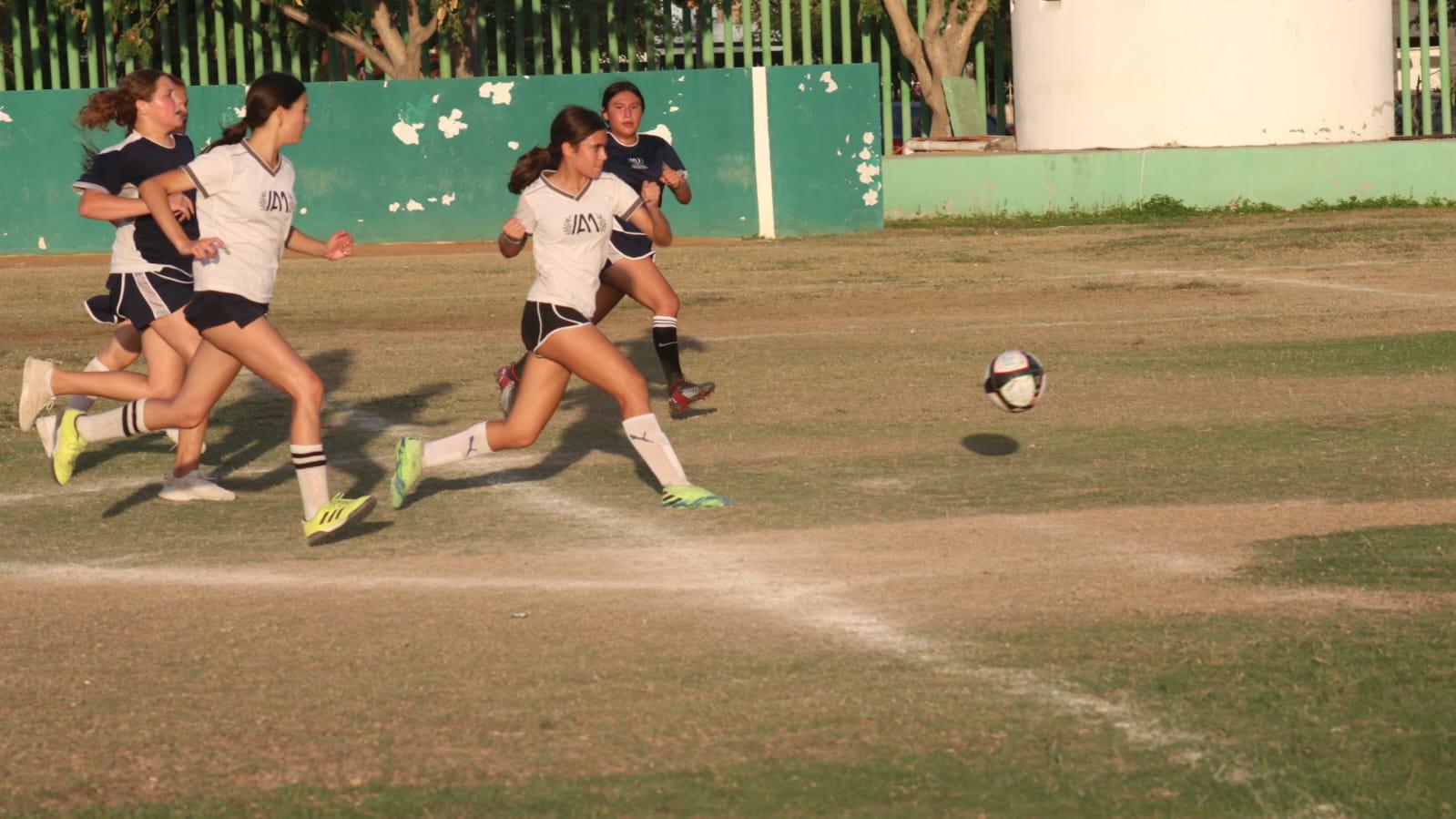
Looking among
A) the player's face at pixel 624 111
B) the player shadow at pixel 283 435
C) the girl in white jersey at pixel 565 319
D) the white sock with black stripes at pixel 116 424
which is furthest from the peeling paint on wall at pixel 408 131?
the girl in white jersey at pixel 565 319

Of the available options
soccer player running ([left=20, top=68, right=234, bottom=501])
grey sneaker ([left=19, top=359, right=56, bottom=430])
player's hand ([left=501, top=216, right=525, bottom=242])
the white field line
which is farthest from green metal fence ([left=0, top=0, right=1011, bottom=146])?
the white field line

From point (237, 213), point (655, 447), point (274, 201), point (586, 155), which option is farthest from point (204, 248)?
point (655, 447)

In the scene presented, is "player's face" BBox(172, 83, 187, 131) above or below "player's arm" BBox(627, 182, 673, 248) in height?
above

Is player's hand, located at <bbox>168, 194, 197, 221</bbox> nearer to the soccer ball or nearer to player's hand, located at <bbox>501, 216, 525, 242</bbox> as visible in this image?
player's hand, located at <bbox>501, 216, 525, 242</bbox>

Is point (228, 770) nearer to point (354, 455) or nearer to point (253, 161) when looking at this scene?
point (253, 161)

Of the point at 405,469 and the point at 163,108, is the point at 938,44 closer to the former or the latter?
the point at 163,108

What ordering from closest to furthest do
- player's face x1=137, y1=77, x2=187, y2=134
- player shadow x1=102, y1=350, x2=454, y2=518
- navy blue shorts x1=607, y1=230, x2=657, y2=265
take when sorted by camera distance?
player's face x1=137, y1=77, x2=187, y2=134
player shadow x1=102, y1=350, x2=454, y2=518
navy blue shorts x1=607, y1=230, x2=657, y2=265

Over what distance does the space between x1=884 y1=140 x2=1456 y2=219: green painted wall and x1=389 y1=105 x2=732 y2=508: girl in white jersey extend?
58.2ft

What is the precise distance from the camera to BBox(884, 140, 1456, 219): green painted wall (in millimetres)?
25125

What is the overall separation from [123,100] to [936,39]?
21.7 m

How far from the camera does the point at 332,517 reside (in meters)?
7.62

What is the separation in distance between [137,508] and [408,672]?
339 centimetres

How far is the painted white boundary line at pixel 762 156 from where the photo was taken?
23906mm

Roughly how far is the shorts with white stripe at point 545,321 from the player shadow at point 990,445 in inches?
93.9
